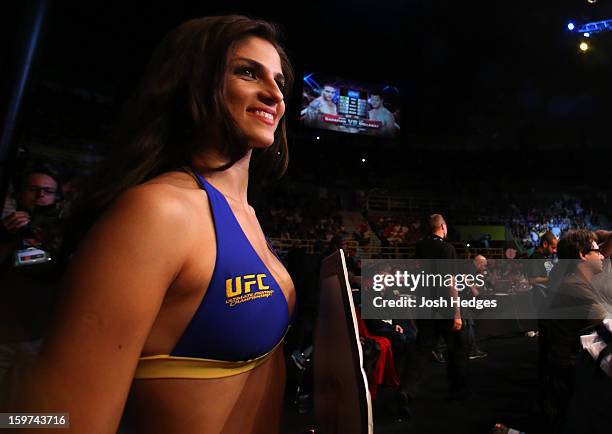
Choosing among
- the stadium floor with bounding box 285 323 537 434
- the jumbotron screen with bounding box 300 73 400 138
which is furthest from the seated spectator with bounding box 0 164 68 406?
the jumbotron screen with bounding box 300 73 400 138

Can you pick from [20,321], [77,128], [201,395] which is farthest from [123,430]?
[77,128]

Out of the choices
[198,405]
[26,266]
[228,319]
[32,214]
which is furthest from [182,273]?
[32,214]

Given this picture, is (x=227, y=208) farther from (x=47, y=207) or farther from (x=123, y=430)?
(x=47, y=207)

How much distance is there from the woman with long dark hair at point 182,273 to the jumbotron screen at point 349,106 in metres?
18.1

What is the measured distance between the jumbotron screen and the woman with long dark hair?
18069 mm

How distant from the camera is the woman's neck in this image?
2.75ft

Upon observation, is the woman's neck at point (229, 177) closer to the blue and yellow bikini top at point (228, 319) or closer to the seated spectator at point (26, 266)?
the blue and yellow bikini top at point (228, 319)

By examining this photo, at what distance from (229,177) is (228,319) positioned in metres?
0.41

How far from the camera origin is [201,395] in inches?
26.2

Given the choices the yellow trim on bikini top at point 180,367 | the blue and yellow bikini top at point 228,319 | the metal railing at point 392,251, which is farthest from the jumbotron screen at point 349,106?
the yellow trim on bikini top at point 180,367

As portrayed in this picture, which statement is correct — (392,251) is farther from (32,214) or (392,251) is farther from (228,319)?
(228,319)

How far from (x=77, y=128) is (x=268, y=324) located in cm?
1691
